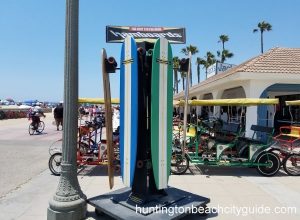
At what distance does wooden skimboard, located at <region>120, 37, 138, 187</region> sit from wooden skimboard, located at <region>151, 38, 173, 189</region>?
257 mm

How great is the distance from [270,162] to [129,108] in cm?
510

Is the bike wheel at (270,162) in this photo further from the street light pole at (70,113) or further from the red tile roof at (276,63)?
the red tile roof at (276,63)

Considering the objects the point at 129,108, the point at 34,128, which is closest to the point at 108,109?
the point at 129,108

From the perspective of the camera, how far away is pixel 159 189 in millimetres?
5219

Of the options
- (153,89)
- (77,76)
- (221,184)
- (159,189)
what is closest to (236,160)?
(221,184)

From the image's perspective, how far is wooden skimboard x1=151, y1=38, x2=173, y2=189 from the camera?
4949mm

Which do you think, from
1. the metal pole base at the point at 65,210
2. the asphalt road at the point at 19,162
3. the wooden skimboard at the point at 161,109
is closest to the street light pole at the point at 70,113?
the metal pole base at the point at 65,210

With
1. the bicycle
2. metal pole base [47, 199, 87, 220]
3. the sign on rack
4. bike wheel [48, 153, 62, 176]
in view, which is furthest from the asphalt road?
the bicycle

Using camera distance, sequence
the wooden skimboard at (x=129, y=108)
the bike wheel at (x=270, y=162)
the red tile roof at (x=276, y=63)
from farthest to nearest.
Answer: the red tile roof at (x=276, y=63) < the bike wheel at (x=270, y=162) < the wooden skimboard at (x=129, y=108)

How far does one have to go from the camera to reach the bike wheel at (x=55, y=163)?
341 inches

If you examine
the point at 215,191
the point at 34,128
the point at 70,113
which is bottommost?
the point at 215,191

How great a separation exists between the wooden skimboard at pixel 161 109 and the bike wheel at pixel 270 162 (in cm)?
429

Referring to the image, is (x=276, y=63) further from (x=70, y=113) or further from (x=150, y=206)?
(x=70, y=113)

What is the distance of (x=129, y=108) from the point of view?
4988mm
